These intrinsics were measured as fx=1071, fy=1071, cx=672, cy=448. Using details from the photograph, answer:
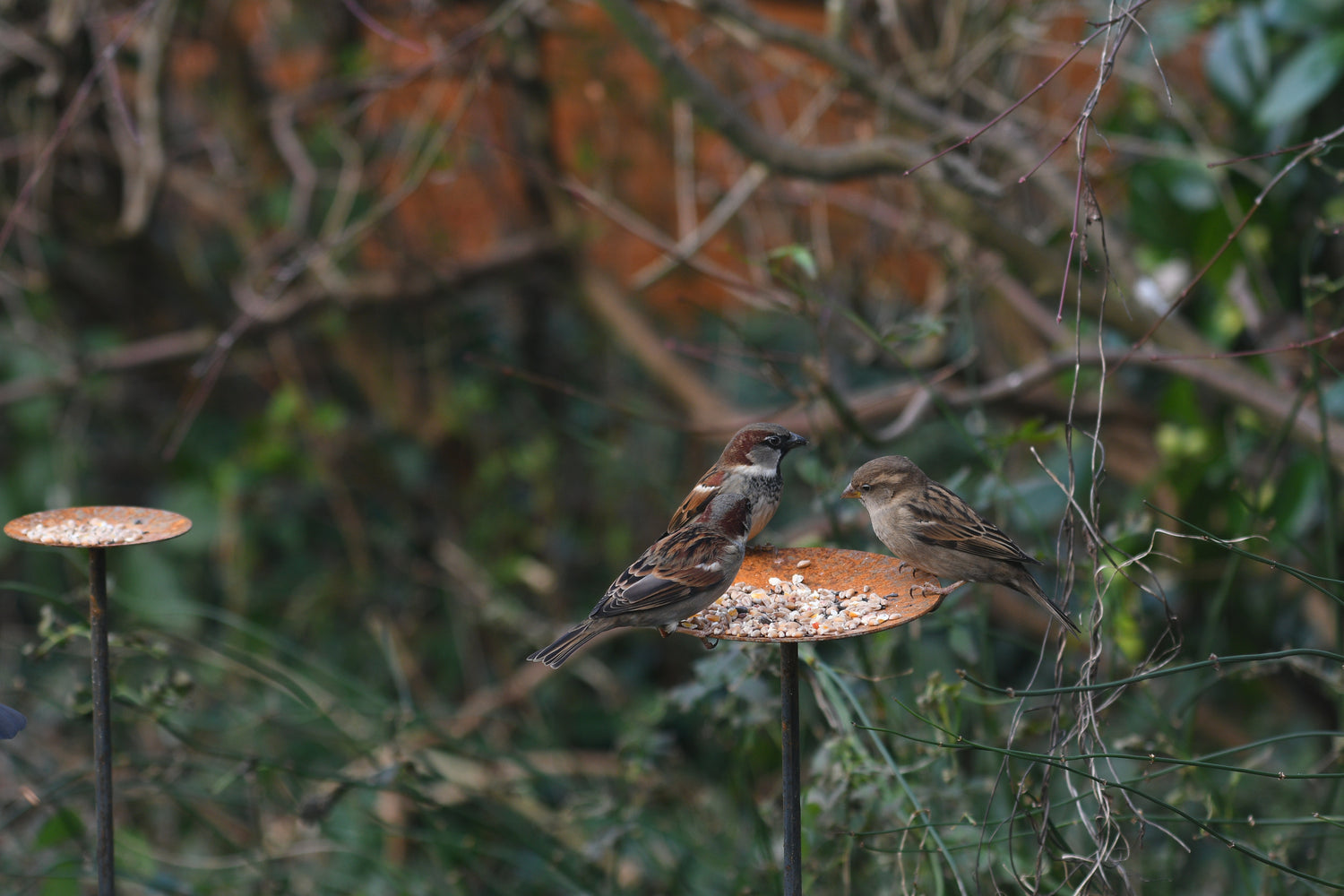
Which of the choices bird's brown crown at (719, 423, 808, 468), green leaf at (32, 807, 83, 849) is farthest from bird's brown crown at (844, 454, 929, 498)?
green leaf at (32, 807, 83, 849)

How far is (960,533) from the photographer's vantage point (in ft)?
6.14

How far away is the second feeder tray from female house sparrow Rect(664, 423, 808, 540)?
0.18 m

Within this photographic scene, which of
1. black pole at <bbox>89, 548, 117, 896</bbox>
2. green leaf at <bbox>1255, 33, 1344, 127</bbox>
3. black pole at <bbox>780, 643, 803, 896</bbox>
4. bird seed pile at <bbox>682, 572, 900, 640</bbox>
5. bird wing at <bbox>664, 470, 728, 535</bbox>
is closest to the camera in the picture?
bird seed pile at <bbox>682, 572, 900, 640</bbox>

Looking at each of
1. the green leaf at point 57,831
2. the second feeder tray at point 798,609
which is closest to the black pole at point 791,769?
the second feeder tray at point 798,609

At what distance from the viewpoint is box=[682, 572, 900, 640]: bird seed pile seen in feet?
4.84

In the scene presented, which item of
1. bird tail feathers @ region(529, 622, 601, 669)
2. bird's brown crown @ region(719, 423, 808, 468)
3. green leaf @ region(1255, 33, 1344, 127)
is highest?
green leaf @ region(1255, 33, 1344, 127)

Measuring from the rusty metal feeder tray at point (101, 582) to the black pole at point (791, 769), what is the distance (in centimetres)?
95

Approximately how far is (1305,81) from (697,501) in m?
2.35

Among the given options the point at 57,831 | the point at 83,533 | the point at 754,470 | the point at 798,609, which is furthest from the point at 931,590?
the point at 57,831

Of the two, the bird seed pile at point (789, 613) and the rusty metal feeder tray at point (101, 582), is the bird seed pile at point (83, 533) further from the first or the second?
the bird seed pile at point (789, 613)

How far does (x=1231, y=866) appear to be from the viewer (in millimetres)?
2900

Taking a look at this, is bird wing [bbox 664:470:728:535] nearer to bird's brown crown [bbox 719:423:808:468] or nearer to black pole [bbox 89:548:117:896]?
bird's brown crown [bbox 719:423:808:468]

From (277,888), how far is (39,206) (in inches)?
113

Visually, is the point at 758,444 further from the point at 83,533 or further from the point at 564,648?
the point at 83,533
